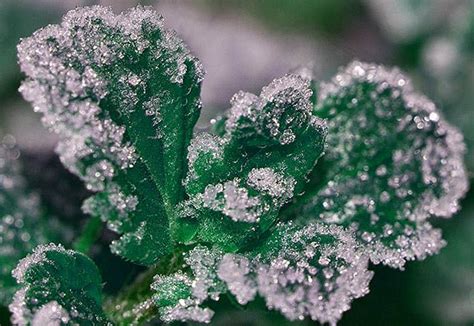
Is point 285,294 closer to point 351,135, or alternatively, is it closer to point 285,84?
point 285,84

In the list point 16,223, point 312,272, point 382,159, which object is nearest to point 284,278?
point 312,272

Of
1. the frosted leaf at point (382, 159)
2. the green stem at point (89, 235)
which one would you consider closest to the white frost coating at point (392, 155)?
the frosted leaf at point (382, 159)

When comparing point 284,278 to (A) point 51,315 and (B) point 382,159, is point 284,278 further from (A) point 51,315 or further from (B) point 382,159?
(B) point 382,159

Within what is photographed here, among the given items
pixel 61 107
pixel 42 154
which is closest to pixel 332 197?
pixel 61 107

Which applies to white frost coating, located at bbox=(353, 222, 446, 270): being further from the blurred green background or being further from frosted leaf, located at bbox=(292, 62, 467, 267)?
the blurred green background

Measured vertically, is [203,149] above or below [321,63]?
below

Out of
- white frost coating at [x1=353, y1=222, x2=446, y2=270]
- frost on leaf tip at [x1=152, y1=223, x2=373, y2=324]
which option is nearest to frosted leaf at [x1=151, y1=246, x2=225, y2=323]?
frost on leaf tip at [x1=152, y1=223, x2=373, y2=324]
